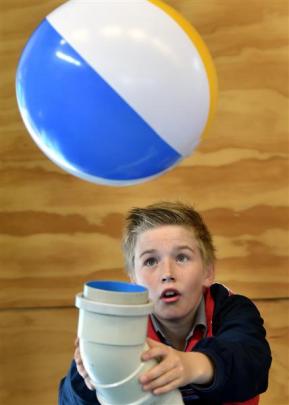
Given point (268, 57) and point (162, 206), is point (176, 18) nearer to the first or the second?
point (162, 206)

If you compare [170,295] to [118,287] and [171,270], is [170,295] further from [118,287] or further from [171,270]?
[118,287]

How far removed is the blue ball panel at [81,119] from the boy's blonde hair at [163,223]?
26 centimetres

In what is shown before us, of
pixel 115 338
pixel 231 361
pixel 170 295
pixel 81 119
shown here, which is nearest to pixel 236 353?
pixel 231 361

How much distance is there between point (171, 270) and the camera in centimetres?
128

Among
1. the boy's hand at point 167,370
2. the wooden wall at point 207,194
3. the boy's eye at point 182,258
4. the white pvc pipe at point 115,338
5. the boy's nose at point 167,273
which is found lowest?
the wooden wall at point 207,194

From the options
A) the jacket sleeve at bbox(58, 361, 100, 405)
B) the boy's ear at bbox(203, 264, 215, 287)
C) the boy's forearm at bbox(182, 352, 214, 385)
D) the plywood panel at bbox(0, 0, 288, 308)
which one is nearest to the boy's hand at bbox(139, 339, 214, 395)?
the boy's forearm at bbox(182, 352, 214, 385)

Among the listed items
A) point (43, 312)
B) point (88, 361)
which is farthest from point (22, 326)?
point (88, 361)

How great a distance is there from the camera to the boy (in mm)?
1084

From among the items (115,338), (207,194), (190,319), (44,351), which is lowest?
(44,351)

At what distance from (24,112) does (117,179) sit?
17cm

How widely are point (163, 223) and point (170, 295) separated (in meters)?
0.15

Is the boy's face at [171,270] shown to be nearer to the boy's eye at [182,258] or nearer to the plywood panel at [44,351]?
the boy's eye at [182,258]

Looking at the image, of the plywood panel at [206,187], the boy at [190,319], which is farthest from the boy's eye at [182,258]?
the plywood panel at [206,187]

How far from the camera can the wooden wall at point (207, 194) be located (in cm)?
200
